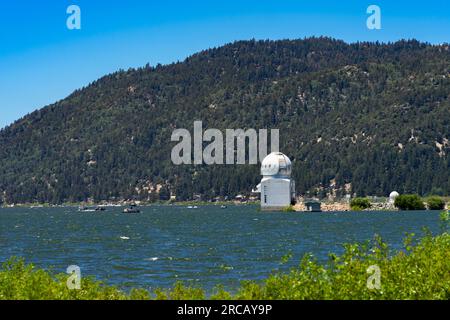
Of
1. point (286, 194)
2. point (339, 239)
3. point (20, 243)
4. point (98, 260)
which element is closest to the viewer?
point (98, 260)

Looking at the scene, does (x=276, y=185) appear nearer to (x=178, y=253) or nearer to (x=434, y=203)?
(x=434, y=203)

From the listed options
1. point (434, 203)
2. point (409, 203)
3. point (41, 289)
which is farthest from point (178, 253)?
point (434, 203)

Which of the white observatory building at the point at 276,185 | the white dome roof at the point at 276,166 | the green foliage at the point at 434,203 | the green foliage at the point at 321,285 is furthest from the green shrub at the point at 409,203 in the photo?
the green foliage at the point at 321,285

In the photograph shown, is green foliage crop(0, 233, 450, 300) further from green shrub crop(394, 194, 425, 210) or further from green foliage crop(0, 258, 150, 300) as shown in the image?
green shrub crop(394, 194, 425, 210)

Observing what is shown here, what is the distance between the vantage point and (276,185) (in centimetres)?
19425

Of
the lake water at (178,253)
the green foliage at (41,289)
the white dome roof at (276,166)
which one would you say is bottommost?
the lake water at (178,253)

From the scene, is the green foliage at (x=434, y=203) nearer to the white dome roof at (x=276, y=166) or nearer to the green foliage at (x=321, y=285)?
the white dome roof at (x=276, y=166)

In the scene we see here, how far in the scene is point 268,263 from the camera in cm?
6128

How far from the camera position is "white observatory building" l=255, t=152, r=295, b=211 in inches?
7643

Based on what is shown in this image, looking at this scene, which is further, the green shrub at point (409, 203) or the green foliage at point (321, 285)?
the green shrub at point (409, 203)

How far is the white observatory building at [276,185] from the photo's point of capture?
637 feet

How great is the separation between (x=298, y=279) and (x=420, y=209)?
177432 millimetres
